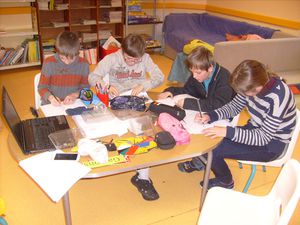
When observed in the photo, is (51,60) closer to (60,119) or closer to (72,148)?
(60,119)

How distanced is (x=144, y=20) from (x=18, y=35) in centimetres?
190

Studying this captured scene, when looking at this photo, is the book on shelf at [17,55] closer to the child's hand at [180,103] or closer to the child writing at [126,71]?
the child writing at [126,71]

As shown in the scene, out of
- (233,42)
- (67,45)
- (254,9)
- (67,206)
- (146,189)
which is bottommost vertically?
(146,189)

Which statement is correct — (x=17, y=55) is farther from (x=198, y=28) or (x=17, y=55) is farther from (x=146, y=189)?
(x=146, y=189)

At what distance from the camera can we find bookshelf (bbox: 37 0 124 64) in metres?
4.37

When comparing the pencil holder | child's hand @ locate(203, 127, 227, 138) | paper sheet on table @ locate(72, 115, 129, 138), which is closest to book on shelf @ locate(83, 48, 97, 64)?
the pencil holder

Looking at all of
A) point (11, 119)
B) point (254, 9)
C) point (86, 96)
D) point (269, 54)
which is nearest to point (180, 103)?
point (86, 96)

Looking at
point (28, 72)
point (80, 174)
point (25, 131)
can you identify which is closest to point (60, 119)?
point (25, 131)

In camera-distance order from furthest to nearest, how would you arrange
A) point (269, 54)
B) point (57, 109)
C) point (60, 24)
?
point (60, 24)
point (269, 54)
point (57, 109)

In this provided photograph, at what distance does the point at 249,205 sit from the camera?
4.53 ft

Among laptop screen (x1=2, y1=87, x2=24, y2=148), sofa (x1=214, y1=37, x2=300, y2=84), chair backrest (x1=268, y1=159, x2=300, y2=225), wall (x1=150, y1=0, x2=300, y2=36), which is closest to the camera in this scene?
chair backrest (x1=268, y1=159, x2=300, y2=225)

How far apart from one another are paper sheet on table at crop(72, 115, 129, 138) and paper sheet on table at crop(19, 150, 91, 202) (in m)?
0.24

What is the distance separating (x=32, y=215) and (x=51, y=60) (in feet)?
3.35

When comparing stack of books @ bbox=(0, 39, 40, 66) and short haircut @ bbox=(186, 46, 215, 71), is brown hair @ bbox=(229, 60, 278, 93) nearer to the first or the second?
short haircut @ bbox=(186, 46, 215, 71)
